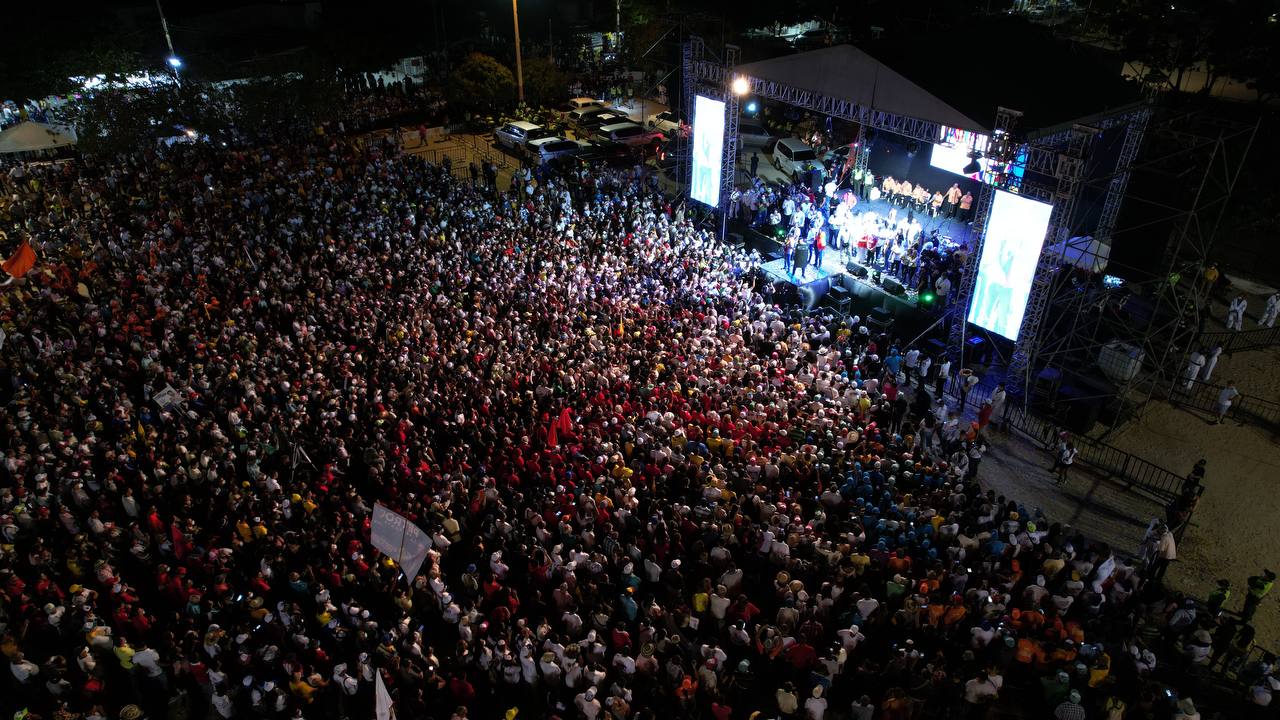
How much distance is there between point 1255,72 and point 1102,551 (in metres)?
16.7

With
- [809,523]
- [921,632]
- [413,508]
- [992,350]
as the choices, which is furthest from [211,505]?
[992,350]

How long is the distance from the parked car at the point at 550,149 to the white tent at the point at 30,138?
1483 cm

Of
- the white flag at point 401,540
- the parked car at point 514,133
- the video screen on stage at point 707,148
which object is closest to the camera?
the white flag at point 401,540

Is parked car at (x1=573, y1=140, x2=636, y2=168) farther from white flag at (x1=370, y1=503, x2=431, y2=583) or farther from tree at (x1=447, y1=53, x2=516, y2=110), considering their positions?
white flag at (x1=370, y1=503, x2=431, y2=583)

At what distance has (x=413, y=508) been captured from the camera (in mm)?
11070

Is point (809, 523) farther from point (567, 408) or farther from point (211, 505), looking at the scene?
point (211, 505)

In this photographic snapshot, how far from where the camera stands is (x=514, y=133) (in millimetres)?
28766

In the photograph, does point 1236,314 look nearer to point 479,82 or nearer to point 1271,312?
point 1271,312

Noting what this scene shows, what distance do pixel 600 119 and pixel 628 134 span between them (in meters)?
1.86

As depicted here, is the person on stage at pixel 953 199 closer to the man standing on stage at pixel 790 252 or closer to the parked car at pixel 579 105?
the man standing on stage at pixel 790 252

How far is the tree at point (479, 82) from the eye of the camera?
3105 centimetres

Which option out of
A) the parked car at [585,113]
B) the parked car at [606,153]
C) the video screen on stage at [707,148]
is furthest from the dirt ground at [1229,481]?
the parked car at [585,113]

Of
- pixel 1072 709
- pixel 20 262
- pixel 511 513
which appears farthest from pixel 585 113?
pixel 1072 709

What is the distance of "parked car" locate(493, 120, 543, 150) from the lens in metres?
28.4
